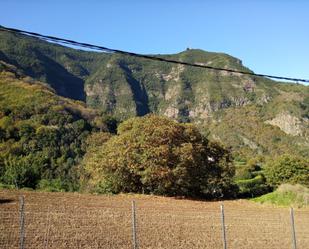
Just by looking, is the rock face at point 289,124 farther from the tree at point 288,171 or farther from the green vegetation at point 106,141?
the tree at point 288,171

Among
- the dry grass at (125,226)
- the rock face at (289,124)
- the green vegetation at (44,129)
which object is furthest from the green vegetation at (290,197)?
the rock face at (289,124)

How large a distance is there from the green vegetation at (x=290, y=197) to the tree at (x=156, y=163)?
15.1 feet

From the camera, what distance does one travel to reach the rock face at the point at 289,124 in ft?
529

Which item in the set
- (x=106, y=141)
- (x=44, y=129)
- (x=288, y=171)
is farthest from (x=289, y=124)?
(x=288, y=171)

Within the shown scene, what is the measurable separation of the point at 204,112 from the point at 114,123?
4492 inches

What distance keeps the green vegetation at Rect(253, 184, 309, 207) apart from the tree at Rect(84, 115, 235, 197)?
4604 millimetres

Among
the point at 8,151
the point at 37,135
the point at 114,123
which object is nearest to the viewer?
the point at 8,151

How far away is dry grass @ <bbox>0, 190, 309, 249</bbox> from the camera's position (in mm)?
14484

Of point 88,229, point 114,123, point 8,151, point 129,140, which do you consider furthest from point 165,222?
point 114,123

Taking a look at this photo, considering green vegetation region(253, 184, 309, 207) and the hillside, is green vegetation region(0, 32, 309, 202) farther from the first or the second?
green vegetation region(253, 184, 309, 207)

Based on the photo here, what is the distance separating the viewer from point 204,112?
196 meters

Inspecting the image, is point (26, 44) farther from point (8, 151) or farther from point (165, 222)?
point (165, 222)

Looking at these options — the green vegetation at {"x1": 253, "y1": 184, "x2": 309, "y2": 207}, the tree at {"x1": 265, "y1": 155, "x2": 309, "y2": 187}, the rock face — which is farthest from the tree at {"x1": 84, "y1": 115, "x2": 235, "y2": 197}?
the rock face

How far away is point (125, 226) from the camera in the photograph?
17.4 meters
